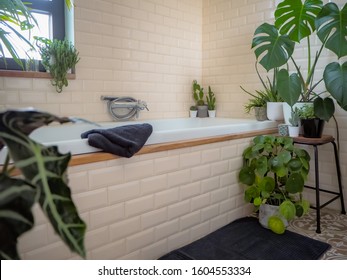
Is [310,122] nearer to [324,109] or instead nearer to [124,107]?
[324,109]

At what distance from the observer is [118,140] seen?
1250 mm

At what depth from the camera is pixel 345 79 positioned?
162 cm

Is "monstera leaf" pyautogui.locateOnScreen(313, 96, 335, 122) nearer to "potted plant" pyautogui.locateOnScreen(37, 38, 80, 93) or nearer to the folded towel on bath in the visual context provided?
the folded towel on bath

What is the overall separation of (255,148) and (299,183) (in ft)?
1.12

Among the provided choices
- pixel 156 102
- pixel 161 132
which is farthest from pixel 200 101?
pixel 161 132

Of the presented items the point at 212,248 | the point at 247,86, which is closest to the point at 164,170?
the point at 212,248

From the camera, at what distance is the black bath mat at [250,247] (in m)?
1.54

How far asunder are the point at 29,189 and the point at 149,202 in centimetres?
105

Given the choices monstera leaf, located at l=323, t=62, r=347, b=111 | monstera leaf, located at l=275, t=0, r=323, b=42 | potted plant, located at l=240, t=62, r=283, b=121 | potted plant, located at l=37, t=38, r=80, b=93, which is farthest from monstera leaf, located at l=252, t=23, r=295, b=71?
potted plant, located at l=37, t=38, r=80, b=93

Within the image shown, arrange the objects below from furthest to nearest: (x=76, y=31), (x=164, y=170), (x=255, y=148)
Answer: (x=76, y=31), (x=255, y=148), (x=164, y=170)

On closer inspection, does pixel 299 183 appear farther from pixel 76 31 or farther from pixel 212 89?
pixel 76 31

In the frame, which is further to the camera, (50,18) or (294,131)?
(50,18)

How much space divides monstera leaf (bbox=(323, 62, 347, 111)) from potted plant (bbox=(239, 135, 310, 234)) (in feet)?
1.21
